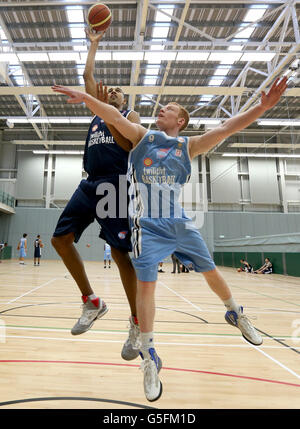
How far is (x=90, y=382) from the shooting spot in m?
2.03

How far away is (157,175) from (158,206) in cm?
20

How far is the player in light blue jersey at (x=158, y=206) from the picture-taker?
5.79 feet

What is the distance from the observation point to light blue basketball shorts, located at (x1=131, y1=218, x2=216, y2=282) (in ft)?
5.78

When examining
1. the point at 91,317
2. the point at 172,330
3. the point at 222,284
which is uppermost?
the point at 222,284

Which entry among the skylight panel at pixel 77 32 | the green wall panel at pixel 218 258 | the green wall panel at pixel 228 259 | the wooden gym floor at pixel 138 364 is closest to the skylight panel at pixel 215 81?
the skylight panel at pixel 77 32

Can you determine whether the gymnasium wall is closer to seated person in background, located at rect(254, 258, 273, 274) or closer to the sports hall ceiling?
the sports hall ceiling

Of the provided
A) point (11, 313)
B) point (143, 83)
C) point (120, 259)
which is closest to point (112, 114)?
point (120, 259)

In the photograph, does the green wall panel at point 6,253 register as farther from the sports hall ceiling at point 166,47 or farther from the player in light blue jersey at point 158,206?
the player in light blue jersey at point 158,206

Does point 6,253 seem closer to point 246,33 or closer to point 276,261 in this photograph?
point 276,261

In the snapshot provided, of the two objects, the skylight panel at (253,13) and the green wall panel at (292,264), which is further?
the green wall panel at (292,264)

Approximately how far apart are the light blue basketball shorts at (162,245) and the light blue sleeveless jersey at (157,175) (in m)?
0.06
